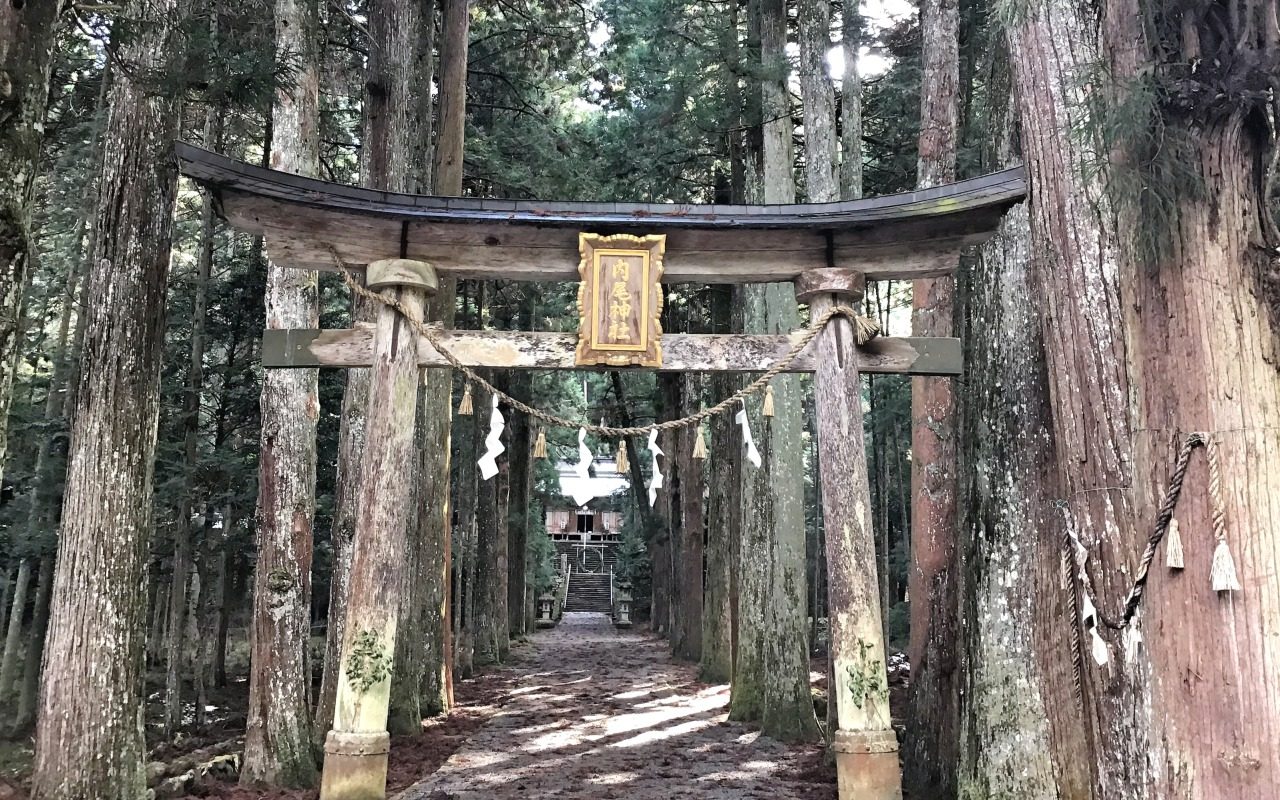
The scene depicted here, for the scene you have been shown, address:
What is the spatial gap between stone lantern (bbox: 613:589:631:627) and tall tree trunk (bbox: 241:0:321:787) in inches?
878

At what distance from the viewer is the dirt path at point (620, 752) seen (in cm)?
756

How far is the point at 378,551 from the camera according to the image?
17.5ft

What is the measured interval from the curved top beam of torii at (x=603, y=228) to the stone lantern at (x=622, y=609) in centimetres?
2453

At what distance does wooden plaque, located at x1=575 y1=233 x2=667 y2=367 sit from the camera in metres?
5.87

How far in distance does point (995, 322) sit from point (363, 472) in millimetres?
4726

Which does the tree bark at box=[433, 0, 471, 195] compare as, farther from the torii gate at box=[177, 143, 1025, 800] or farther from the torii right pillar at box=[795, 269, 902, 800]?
the torii right pillar at box=[795, 269, 902, 800]

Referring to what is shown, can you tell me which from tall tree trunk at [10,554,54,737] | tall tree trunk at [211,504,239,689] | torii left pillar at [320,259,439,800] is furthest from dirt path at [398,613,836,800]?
tall tree trunk at [10,554,54,737]

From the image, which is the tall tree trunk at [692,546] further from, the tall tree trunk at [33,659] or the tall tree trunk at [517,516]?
the tall tree trunk at [33,659]

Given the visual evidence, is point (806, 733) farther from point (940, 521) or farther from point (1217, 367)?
point (1217, 367)

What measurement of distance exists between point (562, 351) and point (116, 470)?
3228 millimetres

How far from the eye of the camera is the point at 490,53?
47.0 ft

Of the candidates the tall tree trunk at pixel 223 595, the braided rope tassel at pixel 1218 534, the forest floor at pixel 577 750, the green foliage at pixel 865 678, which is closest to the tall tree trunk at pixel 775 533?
the forest floor at pixel 577 750

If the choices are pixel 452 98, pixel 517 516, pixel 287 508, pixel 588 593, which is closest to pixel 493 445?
pixel 287 508

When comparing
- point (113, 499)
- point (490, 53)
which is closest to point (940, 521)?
point (113, 499)
